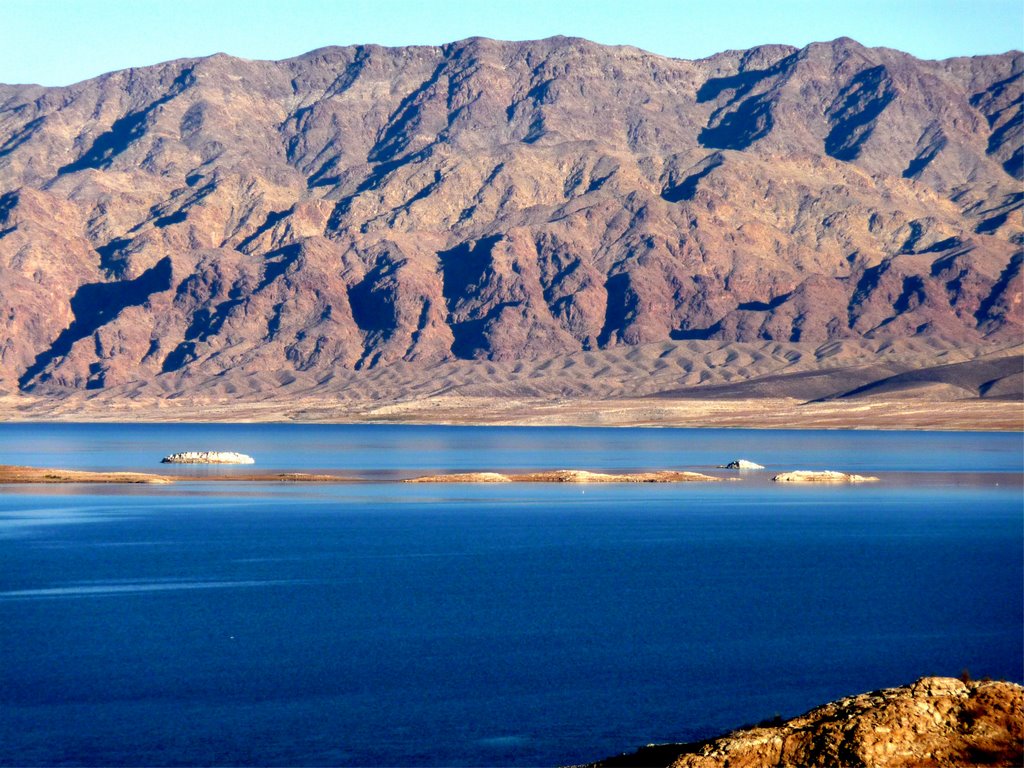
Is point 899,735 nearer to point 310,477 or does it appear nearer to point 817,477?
point 817,477

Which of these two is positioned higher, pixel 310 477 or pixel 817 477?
pixel 310 477

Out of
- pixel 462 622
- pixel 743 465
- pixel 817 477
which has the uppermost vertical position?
pixel 462 622

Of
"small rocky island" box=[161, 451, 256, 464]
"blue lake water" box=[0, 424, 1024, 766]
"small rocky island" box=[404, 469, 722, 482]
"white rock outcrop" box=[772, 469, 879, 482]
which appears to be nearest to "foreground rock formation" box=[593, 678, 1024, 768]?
"blue lake water" box=[0, 424, 1024, 766]

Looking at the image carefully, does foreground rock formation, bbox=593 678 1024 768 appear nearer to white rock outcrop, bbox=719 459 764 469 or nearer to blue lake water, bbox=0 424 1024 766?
blue lake water, bbox=0 424 1024 766

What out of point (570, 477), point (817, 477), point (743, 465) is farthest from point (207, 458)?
point (817, 477)

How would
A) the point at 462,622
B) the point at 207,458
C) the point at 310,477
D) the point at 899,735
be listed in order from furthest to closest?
the point at 207,458 < the point at 310,477 < the point at 462,622 < the point at 899,735

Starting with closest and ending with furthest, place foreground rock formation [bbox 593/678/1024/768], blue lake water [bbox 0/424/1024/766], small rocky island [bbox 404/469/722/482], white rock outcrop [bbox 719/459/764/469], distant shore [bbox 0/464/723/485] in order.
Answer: foreground rock formation [bbox 593/678/1024/768]
blue lake water [bbox 0/424/1024/766]
distant shore [bbox 0/464/723/485]
small rocky island [bbox 404/469/722/482]
white rock outcrop [bbox 719/459/764/469]

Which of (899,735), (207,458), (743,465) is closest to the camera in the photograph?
(899,735)
